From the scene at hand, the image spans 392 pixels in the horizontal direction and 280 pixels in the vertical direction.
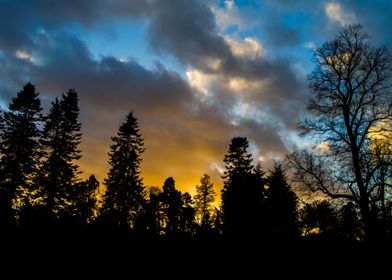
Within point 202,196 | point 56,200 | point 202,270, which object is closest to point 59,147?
point 56,200

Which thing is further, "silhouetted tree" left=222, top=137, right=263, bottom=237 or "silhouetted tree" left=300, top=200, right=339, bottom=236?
"silhouetted tree" left=222, top=137, right=263, bottom=237

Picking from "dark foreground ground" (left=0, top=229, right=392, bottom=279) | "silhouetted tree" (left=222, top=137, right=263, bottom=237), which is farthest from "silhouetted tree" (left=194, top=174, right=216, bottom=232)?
"dark foreground ground" (left=0, top=229, right=392, bottom=279)

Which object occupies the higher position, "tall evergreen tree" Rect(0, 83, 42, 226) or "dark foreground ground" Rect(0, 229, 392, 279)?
"tall evergreen tree" Rect(0, 83, 42, 226)

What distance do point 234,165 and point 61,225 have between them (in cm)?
3443

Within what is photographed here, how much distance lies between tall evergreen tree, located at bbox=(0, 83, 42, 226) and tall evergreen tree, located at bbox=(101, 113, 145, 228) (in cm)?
960

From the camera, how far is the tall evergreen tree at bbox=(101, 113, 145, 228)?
124ft

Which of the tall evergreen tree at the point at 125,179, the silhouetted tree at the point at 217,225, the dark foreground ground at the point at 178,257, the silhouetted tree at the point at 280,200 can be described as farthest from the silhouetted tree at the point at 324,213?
the tall evergreen tree at the point at 125,179

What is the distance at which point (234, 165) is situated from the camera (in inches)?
1702

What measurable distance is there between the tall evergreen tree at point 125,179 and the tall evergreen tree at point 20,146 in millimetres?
9603

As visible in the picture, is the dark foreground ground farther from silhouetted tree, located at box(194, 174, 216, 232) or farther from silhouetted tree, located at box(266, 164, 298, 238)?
silhouetted tree, located at box(194, 174, 216, 232)

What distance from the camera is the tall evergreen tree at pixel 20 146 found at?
3036 centimetres

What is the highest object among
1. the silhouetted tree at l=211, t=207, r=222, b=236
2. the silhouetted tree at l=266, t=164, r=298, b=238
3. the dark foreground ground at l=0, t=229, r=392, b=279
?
the silhouetted tree at l=266, t=164, r=298, b=238

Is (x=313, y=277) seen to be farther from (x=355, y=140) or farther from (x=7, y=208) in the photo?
(x=7, y=208)

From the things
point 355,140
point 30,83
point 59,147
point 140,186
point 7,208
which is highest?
point 30,83
